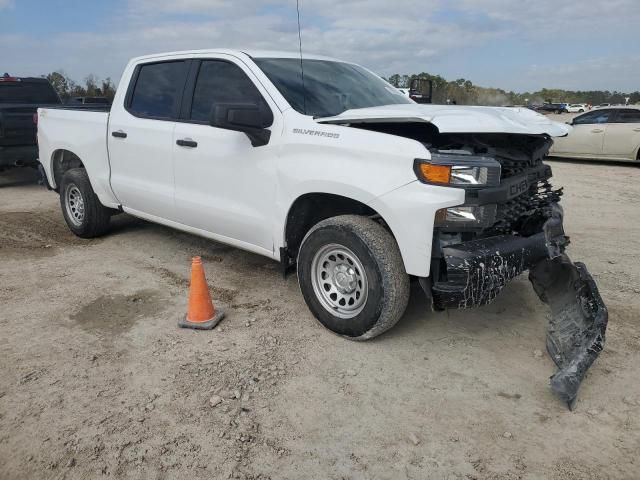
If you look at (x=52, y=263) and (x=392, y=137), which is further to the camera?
(x=52, y=263)

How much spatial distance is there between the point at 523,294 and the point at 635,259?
1.71 metres

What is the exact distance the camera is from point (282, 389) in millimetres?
3105

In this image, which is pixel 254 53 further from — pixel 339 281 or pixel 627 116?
pixel 627 116

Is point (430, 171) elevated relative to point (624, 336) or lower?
elevated

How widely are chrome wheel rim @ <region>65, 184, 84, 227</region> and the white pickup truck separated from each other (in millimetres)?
1209

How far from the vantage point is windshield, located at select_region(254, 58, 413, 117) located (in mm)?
3982

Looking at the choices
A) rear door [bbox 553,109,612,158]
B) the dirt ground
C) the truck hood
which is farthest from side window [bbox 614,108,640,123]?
the truck hood

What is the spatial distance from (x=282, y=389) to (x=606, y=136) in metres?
11.8

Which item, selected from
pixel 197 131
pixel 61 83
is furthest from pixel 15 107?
pixel 61 83

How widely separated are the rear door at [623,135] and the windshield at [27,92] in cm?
1191

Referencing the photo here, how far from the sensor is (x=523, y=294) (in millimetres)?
4477

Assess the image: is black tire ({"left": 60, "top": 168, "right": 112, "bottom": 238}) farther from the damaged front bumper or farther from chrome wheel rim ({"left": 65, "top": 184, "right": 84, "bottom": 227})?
the damaged front bumper

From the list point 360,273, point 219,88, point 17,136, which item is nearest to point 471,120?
point 360,273

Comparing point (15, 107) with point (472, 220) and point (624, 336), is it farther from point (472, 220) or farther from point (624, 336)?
point (624, 336)
